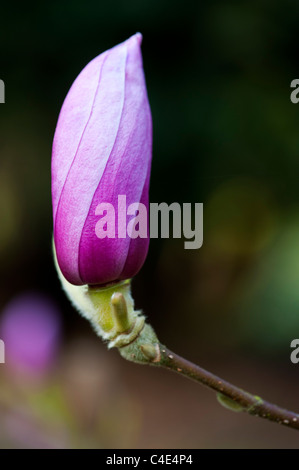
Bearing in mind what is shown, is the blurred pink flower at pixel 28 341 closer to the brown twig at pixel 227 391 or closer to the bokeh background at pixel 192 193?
the bokeh background at pixel 192 193

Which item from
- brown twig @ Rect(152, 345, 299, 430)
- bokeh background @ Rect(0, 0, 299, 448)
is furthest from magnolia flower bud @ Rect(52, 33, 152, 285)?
bokeh background @ Rect(0, 0, 299, 448)

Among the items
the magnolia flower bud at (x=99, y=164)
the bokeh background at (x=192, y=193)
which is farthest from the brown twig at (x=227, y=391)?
the bokeh background at (x=192, y=193)

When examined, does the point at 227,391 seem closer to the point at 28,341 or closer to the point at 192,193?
the point at 28,341

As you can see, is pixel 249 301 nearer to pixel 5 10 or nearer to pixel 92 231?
pixel 5 10

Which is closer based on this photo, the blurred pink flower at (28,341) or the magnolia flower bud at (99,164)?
the magnolia flower bud at (99,164)

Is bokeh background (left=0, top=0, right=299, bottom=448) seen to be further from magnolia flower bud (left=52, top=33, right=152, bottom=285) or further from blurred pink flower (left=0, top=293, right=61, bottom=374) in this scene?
magnolia flower bud (left=52, top=33, right=152, bottom=285)

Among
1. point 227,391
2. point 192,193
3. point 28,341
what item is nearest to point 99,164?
point 227,391
